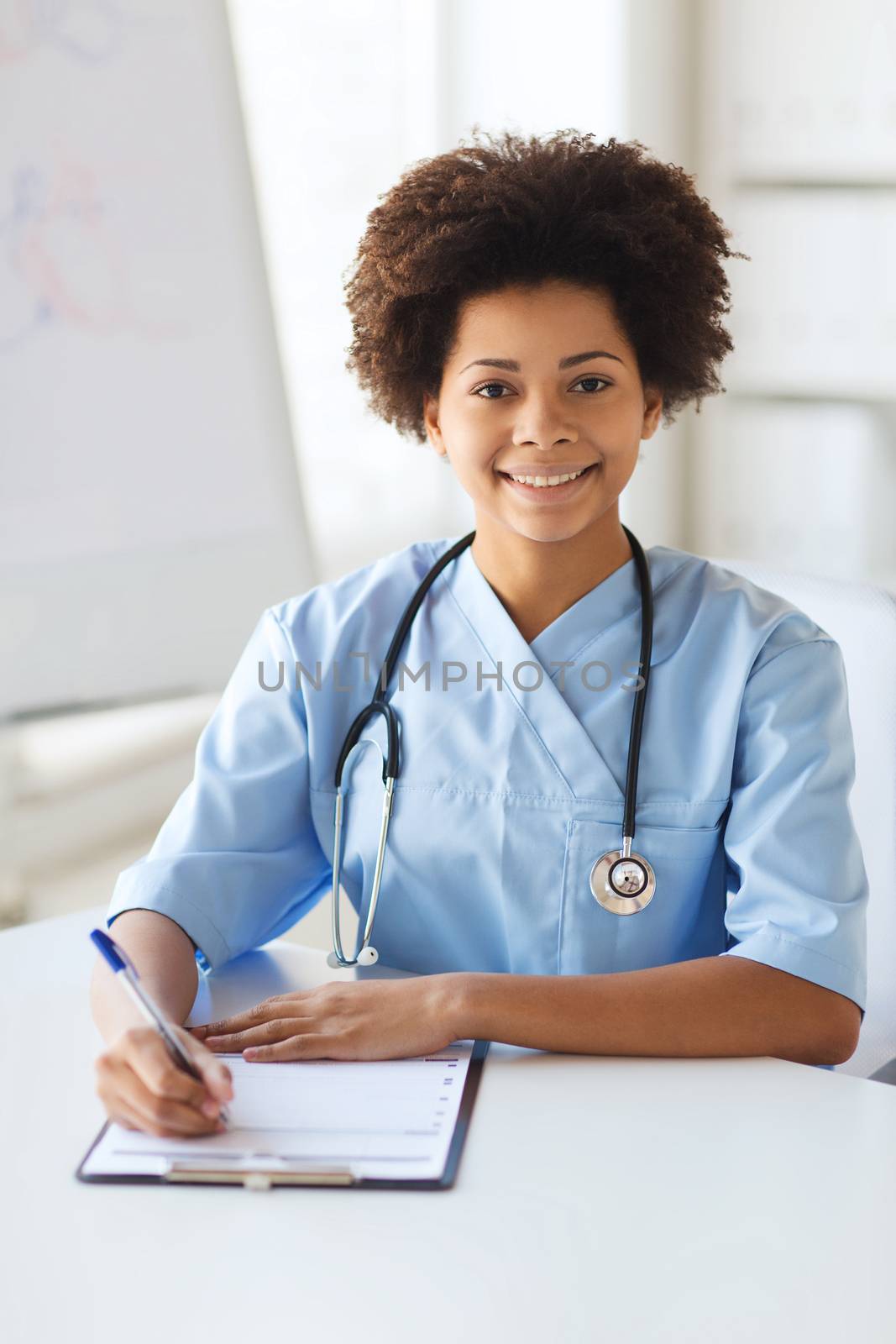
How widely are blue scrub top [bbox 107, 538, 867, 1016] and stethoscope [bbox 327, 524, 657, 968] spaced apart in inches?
0.5

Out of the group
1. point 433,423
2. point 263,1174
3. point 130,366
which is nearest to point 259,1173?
point 263,1174

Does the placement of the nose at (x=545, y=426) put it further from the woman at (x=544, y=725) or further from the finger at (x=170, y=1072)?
the finger at (x=170, y=1072)

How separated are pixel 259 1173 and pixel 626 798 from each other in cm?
44

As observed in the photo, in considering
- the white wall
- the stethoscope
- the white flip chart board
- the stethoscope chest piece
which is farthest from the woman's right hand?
the white wall

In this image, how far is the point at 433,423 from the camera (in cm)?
141

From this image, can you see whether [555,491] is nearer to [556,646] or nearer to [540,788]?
[556,646]

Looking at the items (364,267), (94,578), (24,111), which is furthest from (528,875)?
(24,111)

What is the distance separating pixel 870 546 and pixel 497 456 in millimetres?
1587

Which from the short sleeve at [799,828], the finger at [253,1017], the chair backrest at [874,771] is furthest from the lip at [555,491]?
the finger at [253,1017]

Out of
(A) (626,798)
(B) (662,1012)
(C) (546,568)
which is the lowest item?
(B) (662,1012)

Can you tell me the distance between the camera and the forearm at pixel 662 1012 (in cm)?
108

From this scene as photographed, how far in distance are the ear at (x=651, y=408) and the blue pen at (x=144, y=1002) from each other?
0.71 m

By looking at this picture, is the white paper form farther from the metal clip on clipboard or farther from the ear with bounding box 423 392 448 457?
the ear with bounding box 423 392 448 457

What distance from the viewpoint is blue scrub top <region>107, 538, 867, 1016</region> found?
1184 millimetres
